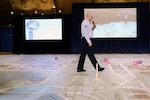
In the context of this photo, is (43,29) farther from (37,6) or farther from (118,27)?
(118,27)

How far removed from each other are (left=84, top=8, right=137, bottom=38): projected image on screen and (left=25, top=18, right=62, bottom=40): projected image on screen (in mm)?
2389

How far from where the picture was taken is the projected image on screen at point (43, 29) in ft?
64.1

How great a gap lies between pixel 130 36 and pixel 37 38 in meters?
5.98

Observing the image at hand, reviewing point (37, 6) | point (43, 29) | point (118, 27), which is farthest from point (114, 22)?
point (37, 6)

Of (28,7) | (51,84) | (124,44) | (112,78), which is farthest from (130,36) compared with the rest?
(51,84)

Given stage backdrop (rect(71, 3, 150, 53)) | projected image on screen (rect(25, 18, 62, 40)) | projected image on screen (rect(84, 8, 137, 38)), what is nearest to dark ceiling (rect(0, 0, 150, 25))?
projected image on screen (rect(25, 18, 62, 40))

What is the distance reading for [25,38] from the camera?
64.7 ft

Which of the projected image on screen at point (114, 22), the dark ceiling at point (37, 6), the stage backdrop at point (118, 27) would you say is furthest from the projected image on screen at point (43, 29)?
the dark ceiling at point (37, 6)

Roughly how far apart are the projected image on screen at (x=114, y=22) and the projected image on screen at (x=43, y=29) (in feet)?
7.84

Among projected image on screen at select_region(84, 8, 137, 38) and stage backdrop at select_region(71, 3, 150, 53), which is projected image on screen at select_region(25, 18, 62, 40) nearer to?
stage backdrop at select_region(71, 3, 150, 53)

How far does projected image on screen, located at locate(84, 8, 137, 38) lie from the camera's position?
1822cm

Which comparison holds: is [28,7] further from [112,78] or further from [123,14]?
[112,78]

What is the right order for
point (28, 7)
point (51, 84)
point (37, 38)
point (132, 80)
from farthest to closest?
point (28, 7) → point (37, 38) → point (132, 80) → point (51, 84)

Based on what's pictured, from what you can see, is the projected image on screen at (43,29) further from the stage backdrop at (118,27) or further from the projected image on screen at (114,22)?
the projected image on screen at (114,22)
